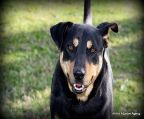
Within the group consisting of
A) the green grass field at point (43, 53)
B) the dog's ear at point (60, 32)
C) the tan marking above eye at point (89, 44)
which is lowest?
the green grass field at point (43, 53)

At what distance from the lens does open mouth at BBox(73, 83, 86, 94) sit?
16.7 feet

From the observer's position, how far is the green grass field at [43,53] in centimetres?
662

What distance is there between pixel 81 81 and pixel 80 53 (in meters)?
0.29

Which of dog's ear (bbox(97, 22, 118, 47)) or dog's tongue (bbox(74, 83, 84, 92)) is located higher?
dog's ear (bbox(97, 22, 118, 47))

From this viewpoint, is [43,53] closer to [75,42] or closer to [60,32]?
[60,32]

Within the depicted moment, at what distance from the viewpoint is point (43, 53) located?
7.86m

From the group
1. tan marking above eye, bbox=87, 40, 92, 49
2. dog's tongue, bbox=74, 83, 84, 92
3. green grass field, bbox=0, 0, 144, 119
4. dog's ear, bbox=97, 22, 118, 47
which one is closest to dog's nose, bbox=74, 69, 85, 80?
dog's tongue, bbox=74, 83, 84, 92

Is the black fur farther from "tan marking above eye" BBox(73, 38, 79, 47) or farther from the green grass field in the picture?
the green grass field

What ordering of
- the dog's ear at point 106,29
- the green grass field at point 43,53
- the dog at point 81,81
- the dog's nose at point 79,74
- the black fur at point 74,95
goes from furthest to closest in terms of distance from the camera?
the green grass field at point 43,53 < the dog's ear at point 106,29 < the black fur at point 74,95 < the dog at point 81,81 < the dog's nose at point 79,74

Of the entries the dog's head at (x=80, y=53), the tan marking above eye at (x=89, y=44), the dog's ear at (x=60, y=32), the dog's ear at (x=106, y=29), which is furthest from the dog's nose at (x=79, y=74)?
the dog's ear at (x=106, y=29)

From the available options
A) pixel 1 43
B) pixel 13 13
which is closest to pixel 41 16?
pixel 13 13

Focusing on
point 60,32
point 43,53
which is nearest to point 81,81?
point 60,32

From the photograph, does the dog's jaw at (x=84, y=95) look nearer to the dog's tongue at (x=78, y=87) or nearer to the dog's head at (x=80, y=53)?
the dog's head at (x=80, y=53)

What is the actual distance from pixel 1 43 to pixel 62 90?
10.2 feet
